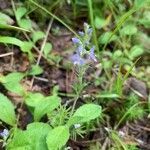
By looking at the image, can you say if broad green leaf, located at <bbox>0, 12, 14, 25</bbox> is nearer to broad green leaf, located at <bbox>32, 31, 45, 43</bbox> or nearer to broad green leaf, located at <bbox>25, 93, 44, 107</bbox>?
broad green leaf, located at <bbox>32, 31, 45, 43</bbox>

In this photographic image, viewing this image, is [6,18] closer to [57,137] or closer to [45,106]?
[45,106]

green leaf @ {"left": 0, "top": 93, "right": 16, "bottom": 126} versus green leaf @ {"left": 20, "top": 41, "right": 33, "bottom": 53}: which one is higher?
green leaf @ {"left": 20, "top": 41, "right": 33, "bottom": 53}

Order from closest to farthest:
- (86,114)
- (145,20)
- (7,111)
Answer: (86,114) → (7,111) → (145,20)

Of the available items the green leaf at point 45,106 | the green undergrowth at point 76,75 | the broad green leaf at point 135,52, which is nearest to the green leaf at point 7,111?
the green undergrowth at point 76,75

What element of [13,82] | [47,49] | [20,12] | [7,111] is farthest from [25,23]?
[7,111]

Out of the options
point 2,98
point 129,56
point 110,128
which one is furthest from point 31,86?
point 129,56

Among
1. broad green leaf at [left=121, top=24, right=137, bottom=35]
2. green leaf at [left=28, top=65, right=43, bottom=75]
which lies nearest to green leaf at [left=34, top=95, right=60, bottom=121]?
green leaf at [left=28, top=65, right=43, bottom=75]
